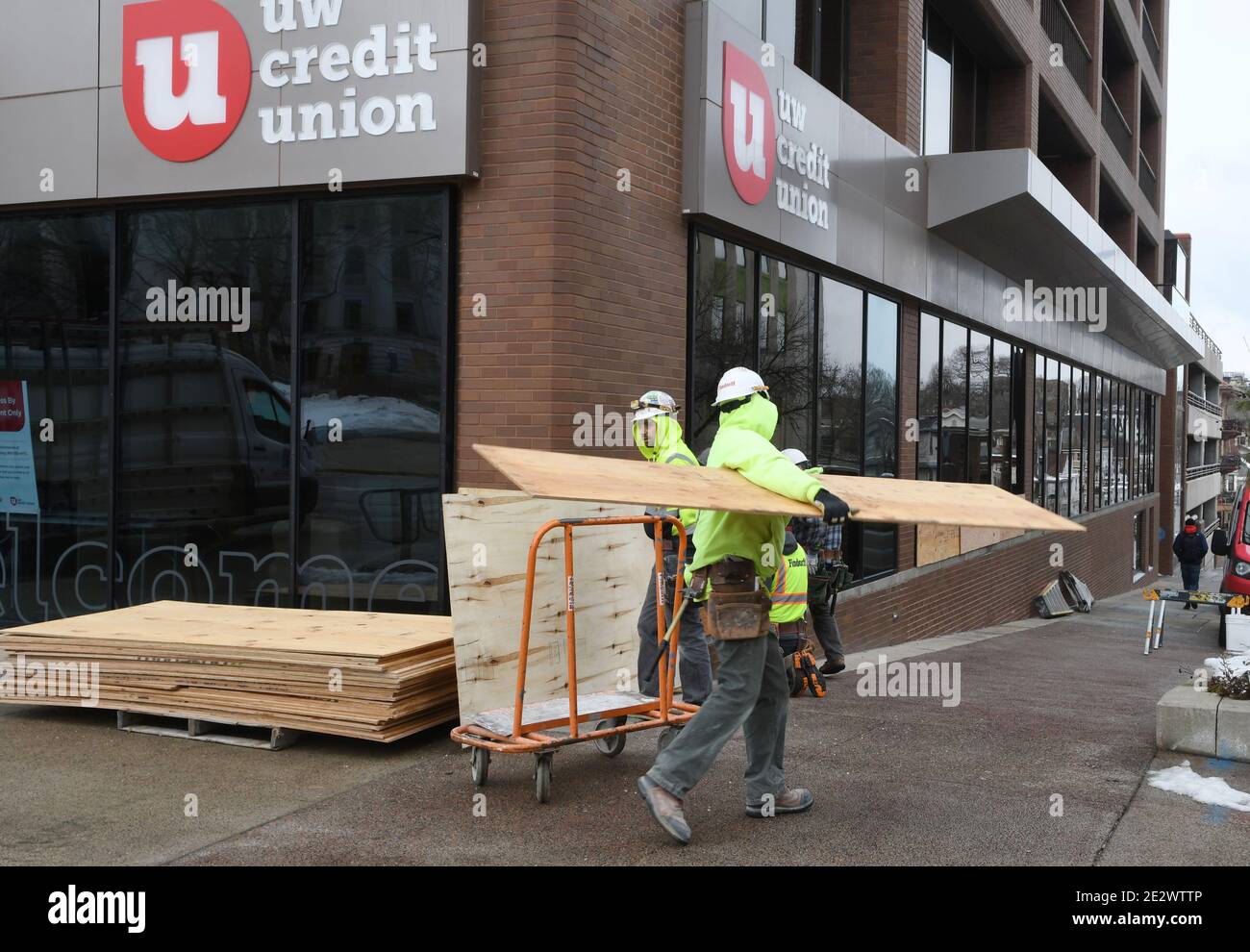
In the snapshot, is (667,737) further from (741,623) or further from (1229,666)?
(1229,666)

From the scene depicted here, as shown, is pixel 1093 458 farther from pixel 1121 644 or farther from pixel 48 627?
pixel 48 627

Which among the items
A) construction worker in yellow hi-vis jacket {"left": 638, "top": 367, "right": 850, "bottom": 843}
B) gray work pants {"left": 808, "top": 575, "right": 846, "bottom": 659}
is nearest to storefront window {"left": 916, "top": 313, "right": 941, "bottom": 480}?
gray work pants {"left": 808, "top": 575, "right": 846, "bottom": 659}

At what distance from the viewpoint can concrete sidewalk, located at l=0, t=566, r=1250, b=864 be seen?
210 inches

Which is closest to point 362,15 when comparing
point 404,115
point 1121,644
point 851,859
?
point 404,115

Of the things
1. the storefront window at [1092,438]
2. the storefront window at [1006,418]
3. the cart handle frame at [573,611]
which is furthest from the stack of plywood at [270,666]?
the storefront window at [1092,438]

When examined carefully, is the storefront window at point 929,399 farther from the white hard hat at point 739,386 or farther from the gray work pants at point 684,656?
the white hard hat at point 739,386

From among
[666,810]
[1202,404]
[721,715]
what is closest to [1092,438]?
[721,715]

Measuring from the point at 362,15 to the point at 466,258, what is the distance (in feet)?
6.15

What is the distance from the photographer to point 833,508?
4.94m

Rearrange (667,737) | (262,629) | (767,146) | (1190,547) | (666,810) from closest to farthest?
1. (666,810)
2. (667,737)
3. (262,629)
4. (767,146)
5. (1190,547)

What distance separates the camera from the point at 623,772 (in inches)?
264

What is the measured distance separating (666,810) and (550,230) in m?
4.26

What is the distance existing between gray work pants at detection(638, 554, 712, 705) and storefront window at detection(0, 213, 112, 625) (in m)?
4.99

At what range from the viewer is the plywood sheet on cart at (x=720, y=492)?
4738 mm
